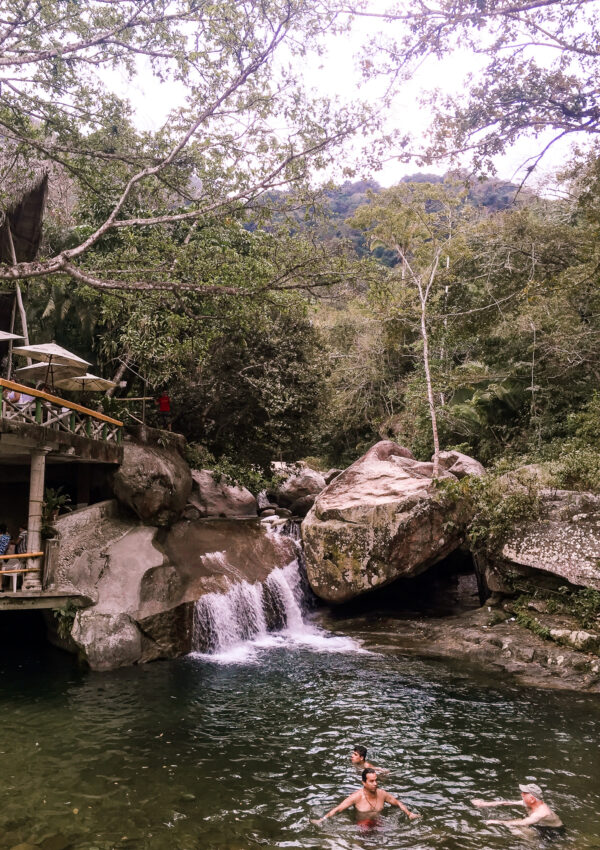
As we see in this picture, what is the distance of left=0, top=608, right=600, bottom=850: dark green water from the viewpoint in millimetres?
6934

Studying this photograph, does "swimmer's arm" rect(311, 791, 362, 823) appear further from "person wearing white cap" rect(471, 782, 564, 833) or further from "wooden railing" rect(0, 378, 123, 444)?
"wooden railing" rect(0, 378, 123, 444)

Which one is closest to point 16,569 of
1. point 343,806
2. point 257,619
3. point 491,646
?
point 257,619

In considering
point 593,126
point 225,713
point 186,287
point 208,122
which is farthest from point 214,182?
point 225,713

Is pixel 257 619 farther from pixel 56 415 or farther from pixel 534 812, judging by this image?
pixel 534 812

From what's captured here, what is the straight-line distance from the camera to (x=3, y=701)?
1129 cm

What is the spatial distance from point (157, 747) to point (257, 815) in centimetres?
253

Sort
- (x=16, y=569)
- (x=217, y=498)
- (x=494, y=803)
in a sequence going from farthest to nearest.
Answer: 1. (x=217, y=498)
2. (x=16, y=569)
3. (x=494, y=803)

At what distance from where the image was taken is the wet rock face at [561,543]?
1370cm

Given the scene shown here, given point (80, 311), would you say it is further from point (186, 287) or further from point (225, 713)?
point (225, 713)

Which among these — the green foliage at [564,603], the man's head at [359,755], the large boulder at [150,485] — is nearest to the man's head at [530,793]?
the man's head at [359,755]

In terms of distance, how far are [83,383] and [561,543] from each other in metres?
13.4

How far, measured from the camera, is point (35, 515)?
14.0 m

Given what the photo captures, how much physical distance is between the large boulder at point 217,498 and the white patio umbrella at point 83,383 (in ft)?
18.7

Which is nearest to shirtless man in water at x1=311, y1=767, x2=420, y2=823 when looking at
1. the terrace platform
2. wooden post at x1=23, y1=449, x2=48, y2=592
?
the terrace platform
